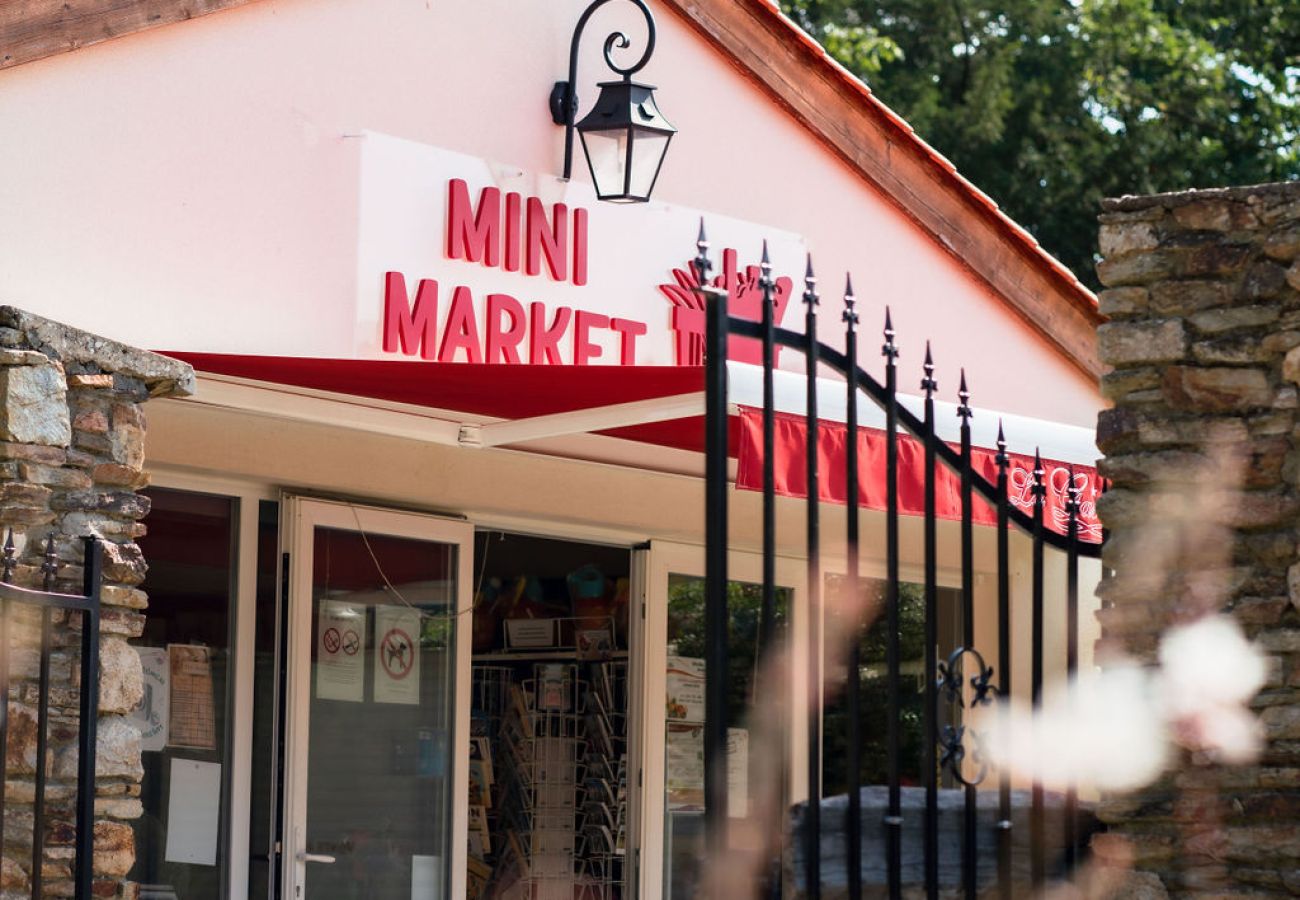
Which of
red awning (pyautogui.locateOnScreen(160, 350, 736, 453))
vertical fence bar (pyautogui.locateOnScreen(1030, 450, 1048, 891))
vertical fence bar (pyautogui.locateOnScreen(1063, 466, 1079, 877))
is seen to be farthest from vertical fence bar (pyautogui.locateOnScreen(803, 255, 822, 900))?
red awning (pyautogui.locateOnScreen(160, 350, 736, 453))

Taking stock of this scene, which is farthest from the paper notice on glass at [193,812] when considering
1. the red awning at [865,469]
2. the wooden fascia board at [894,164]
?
the wooden fascia board at [894,164]

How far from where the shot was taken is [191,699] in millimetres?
8516

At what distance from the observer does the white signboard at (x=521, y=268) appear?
859 centimetres

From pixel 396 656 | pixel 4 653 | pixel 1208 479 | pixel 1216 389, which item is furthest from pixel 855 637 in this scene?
pixel 396 656

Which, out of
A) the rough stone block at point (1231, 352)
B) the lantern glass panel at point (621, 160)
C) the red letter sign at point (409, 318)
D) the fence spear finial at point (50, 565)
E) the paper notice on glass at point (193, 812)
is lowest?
the paper notice on glass at point (193, 812)

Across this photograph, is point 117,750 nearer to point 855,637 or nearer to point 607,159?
point 855,637

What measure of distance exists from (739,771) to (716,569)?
24.4 ft

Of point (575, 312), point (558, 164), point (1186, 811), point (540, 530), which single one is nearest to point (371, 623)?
point (540, 530)

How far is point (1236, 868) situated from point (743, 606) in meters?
6.82

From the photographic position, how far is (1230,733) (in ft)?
15.0

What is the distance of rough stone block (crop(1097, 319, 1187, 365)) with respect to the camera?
4.79 metres

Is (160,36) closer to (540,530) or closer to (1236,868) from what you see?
(540,530)

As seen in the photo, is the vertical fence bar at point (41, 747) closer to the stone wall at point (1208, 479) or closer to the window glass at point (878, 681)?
the stone wall at point (1208, 479)

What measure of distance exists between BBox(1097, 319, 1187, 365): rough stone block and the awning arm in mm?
2469
